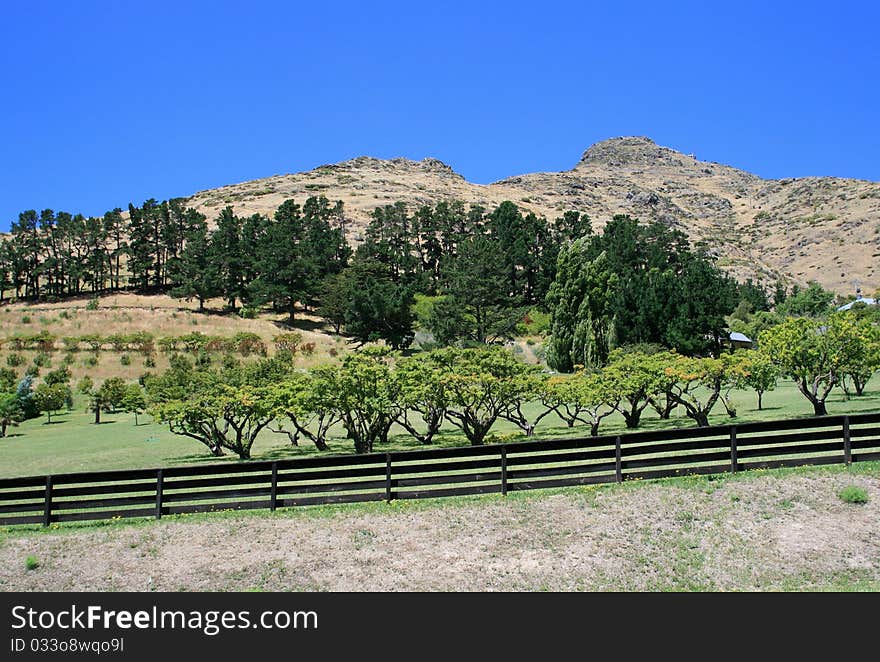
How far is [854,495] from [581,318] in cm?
3794

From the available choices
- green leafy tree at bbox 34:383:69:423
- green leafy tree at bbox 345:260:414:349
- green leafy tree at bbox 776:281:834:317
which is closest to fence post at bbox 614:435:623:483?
green leafy tree at bbox 34:383:69:423

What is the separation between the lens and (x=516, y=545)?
12.7m

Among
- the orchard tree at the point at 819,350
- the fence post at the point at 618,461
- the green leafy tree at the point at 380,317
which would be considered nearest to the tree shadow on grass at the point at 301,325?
the green leafy tree at the point at 380,317

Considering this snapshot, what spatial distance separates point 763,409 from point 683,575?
2221 centimetres

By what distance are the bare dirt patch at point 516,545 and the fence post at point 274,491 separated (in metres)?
0.35

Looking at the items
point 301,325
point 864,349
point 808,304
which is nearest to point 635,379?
point 864,349

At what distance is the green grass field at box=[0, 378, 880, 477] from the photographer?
25.9m

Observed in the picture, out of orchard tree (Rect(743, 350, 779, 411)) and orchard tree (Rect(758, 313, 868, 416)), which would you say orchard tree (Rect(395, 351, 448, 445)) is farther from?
orchard tree (Rect(758, 313, 868, 416))

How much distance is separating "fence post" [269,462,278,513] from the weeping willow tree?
36841mm

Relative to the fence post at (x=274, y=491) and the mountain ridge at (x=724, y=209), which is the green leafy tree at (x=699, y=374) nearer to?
the fence post at (x=274, y=491)

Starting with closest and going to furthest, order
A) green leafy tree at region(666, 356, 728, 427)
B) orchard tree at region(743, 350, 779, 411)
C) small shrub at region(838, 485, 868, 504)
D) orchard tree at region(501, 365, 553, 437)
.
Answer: small shrub at region(838, 485, 868, 504)
orchard tree at region(501, 365, 553, 437)
green leafy tree at region(666, 356, 728, 427)
orchard tree at region(743, 350, 779, 411)

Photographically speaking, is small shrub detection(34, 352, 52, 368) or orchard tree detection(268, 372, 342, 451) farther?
small shrub detection(34, 352, 52, 368)
